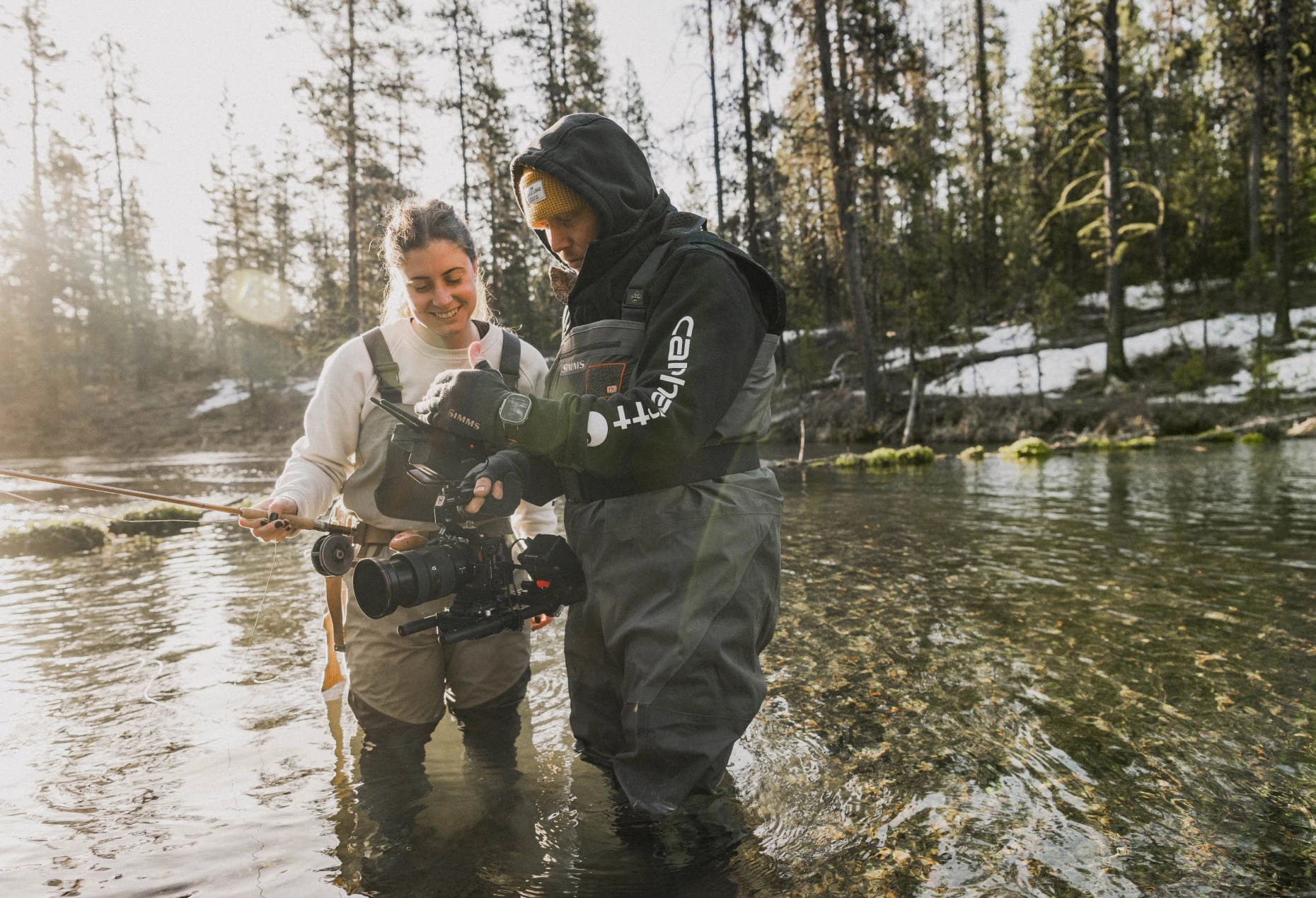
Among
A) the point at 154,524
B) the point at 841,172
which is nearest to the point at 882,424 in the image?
the point at 841,172

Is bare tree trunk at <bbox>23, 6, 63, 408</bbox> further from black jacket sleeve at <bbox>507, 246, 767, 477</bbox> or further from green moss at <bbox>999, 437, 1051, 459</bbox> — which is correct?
black jacket sleeve at <bbox>507, 246, 767, 477</bbox>

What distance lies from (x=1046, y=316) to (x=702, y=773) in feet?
82.0

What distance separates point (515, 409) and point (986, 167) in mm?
37247

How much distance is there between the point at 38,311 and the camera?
36.8 m

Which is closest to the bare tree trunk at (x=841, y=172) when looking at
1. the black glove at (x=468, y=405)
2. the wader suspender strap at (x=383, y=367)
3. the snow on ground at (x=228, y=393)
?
the wader suspender strap at (x=383, y=367)

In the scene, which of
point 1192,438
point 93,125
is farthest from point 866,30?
point 93,125

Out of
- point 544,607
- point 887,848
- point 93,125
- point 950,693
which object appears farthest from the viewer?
point 93,125

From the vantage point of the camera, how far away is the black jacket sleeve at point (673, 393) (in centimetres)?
225

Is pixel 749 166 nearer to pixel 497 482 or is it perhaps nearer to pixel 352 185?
pixel 352 185

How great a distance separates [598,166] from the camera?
8.14 ft

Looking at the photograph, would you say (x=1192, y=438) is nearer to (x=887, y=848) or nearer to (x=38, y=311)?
(x=887, y=848)

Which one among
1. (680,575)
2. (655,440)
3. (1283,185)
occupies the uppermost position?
(1283,185)

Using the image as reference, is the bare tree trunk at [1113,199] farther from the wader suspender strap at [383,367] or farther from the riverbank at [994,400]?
the wader suspender strap at [383,367]

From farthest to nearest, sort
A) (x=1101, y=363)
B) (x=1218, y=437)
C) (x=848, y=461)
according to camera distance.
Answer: (x=1101, y=363) → (x=1218, y=437) → (x=848, y=461)
